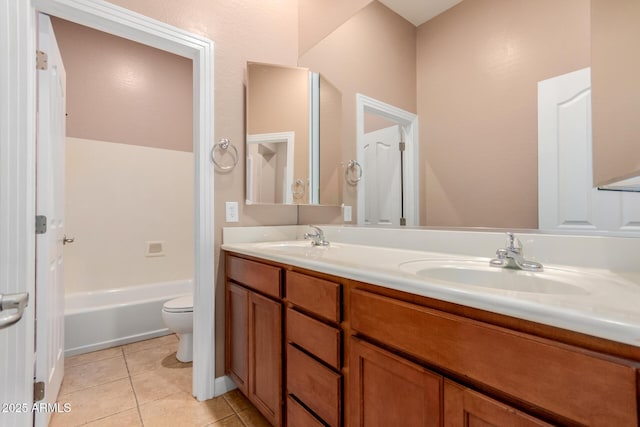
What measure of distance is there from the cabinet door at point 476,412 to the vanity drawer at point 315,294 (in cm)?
38

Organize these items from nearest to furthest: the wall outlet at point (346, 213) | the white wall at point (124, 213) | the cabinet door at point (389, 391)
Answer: the cabinet door at point (389, 391) < the wall outlet at point (346, 213) < the white wall at point (124, 213)

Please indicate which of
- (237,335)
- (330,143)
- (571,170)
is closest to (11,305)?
(237,335)

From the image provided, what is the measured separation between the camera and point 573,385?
1.54 feet

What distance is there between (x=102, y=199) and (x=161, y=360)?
1569mm

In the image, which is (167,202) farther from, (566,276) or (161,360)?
(566,276)

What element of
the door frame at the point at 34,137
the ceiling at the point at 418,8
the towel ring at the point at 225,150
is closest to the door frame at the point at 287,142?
the towel ring at the point at 225,150

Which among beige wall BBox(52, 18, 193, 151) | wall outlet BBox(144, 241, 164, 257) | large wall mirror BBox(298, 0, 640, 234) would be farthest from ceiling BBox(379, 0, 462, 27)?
wall outlet BBox(144, 241, 164, 257)

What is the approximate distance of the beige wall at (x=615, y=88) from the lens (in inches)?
29.5

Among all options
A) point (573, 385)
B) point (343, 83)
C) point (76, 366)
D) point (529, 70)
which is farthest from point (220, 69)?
point (76, 366)

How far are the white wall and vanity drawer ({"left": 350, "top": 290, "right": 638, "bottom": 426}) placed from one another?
9.33 feet

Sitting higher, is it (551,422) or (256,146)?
(256,146)

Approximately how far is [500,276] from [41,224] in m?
1.85

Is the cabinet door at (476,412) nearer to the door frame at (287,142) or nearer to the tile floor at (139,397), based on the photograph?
the tile floor at (139,397)

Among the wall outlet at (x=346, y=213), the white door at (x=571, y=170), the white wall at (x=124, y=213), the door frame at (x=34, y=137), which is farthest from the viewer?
the white wall at (x=124, y=213)
